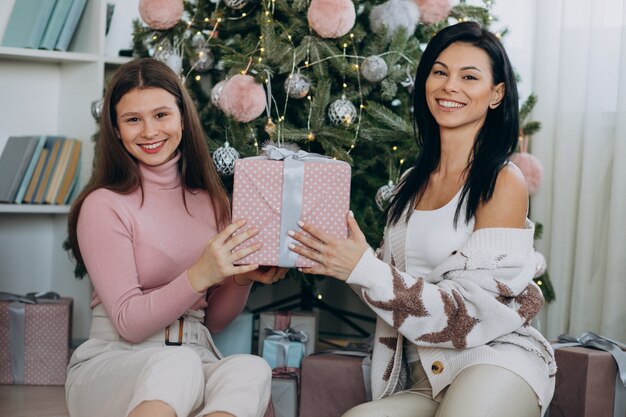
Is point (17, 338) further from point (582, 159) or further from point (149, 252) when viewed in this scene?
point (582, 159)

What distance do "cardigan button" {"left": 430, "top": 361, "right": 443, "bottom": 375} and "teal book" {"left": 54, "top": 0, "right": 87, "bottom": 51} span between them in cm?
204

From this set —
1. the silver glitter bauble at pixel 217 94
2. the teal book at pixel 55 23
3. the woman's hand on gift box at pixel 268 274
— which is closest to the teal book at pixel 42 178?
the teal book at pixel 55 23

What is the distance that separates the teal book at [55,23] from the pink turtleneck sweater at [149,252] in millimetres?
1402

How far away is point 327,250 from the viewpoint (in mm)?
1688

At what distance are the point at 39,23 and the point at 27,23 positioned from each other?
45 millimetres

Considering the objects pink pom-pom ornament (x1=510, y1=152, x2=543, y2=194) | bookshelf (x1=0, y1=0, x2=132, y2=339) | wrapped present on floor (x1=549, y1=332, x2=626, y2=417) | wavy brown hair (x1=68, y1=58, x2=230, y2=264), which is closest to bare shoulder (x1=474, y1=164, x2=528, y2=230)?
wrapped present on floor (x1=549, y1=332, x2=626, y2=417)

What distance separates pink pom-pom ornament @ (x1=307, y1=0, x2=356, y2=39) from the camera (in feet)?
8.59

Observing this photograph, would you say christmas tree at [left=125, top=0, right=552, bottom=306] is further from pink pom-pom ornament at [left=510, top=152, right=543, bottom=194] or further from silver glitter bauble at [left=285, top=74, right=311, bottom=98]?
pink pom-pom ornament at [left=510, top=152, right=543, bottom=194]

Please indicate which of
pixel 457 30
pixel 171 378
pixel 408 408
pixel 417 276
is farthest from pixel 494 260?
pixel 171 378

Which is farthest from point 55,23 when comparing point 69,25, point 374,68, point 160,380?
point 160,380

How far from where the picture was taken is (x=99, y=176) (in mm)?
1998

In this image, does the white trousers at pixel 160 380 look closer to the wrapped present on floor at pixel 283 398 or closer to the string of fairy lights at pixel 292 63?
the wrapped present on floor at pixel 283 398

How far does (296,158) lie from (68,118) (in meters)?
1.91

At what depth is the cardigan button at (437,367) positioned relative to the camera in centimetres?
177
